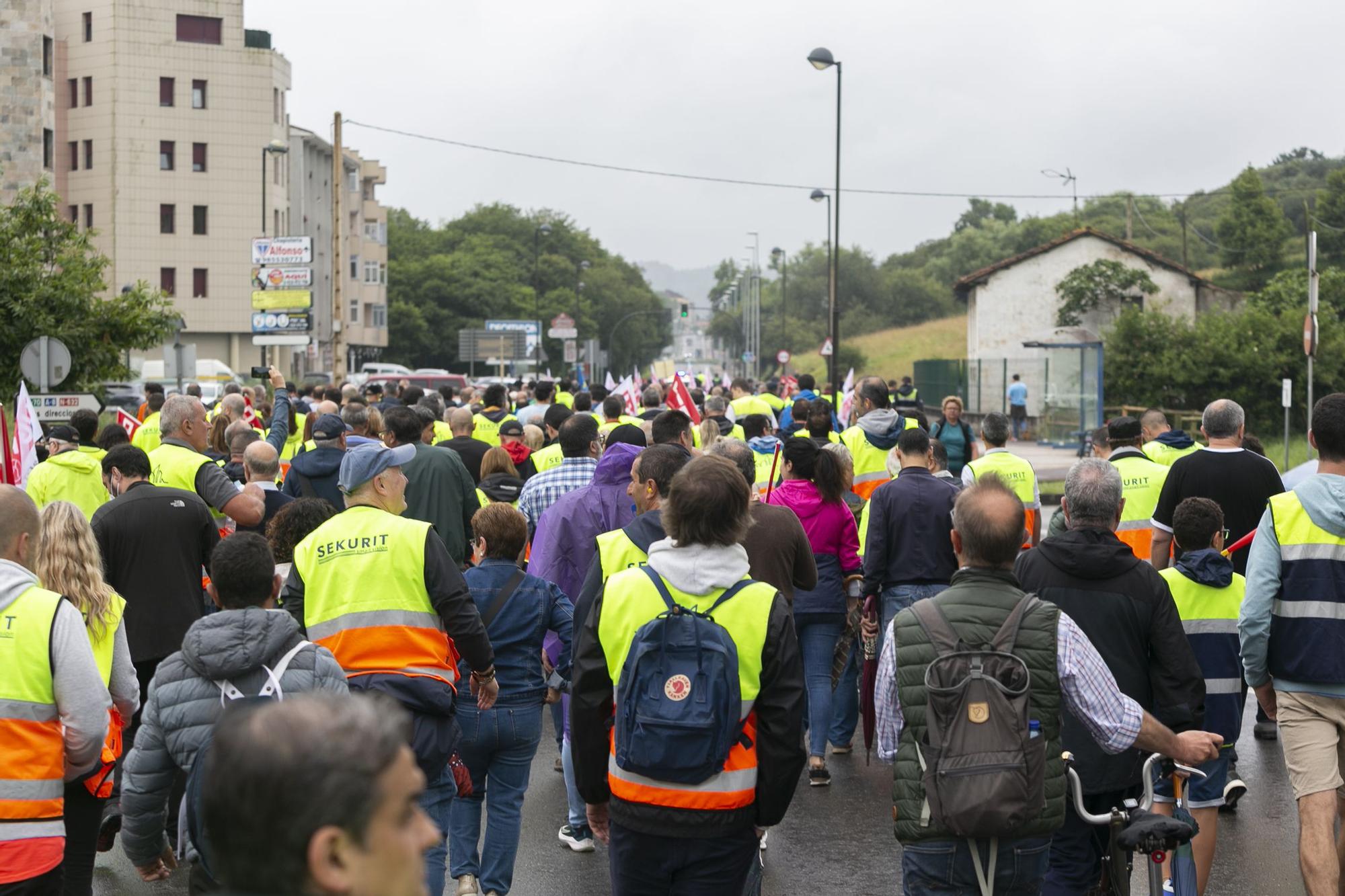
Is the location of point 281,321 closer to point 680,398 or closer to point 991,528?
point 680,398

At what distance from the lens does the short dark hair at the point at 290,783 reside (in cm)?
184

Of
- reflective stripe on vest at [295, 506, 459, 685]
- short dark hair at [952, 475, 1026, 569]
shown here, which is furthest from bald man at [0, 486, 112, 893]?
short dark hair at [952, 475, 1026, 569]

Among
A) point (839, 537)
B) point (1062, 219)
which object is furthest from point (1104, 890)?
point (1062, 219)

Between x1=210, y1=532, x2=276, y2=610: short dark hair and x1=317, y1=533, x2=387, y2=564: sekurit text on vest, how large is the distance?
59 centimetres

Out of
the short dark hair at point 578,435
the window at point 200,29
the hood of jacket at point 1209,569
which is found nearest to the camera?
the hood of jacket at point 1209,569

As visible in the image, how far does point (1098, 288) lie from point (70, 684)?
50807 mm

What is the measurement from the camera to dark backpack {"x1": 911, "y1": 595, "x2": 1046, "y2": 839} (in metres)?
3.86

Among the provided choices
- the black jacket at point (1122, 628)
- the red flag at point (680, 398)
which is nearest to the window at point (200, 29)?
the red flag at point (680, 398)

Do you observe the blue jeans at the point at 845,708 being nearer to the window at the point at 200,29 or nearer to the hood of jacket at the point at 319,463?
the hood of jacket at the point at 319,463

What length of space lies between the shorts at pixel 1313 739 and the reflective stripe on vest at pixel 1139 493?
3238 mm

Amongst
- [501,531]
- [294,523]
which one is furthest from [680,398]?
[501,531]

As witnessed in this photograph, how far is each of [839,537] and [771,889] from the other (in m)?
2.30

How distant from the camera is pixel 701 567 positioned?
13.7 ft

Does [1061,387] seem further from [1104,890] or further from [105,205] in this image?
[105,205]
